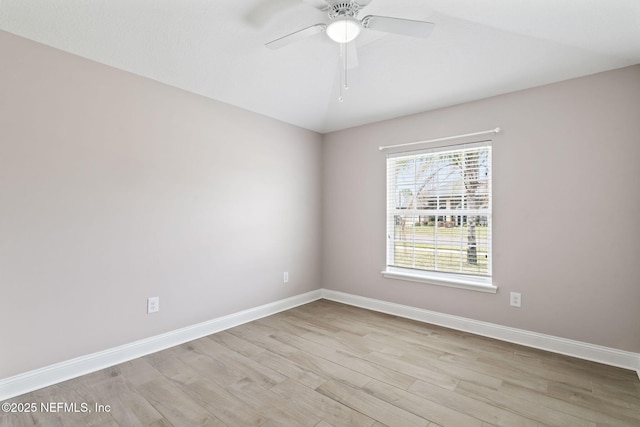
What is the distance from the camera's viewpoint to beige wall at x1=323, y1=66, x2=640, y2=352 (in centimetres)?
238

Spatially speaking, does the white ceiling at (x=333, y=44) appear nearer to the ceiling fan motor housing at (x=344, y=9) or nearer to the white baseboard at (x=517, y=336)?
the ceiling fan motor housing at (x=344, y=9)

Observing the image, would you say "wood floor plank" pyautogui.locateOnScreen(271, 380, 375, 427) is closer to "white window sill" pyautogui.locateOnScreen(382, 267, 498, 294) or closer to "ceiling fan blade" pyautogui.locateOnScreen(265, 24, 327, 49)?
"white window sill" pyautogui.locateOnScreen(382, 267, 498, 294)

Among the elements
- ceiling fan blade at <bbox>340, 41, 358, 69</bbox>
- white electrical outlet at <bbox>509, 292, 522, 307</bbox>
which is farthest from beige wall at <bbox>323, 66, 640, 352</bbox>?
ceiling fan blade at <bbox>340, 41, 358, 69</bbox>

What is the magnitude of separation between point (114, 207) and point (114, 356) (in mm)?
1176

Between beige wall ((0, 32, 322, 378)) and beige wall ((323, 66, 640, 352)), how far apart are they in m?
2.10

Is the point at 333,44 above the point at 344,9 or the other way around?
above

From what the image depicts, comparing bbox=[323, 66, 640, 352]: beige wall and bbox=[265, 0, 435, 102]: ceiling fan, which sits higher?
bbox=[265, 0, 435, 102]: ceiling fan

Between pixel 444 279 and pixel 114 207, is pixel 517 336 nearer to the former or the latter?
pixel 444 279

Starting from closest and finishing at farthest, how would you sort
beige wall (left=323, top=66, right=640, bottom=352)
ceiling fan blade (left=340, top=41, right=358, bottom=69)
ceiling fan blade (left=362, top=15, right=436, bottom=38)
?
ceiling fan blade (left=362, top=15, right=436, bottom=38)
beige wall (left=323, top=66, right=640, bottom=352)
ceiling fan blade (left=340, top=41, right=358, bottom=69)

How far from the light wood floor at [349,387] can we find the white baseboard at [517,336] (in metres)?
0.10

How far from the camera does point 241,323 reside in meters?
3.28

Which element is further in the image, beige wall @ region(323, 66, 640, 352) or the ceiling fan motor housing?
beige wall @ region(323, 66, 640, 352)

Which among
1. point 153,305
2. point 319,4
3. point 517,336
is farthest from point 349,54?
point 517,336

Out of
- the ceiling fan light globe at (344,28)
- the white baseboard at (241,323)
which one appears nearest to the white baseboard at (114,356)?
the white baseboard at (241,323)
